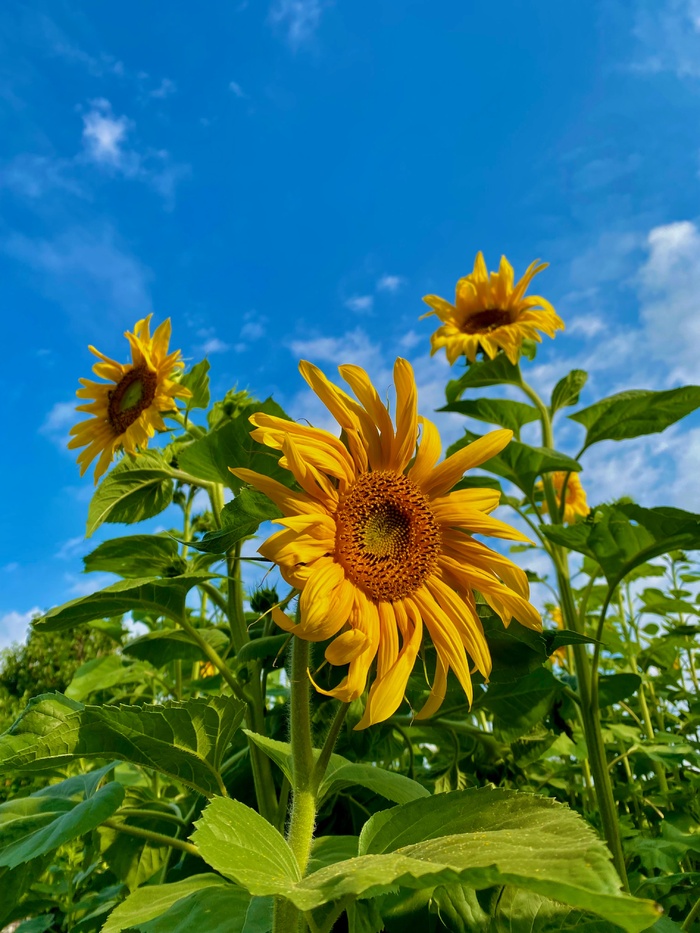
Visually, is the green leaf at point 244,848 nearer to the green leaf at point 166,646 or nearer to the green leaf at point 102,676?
the green leaf at point 166,646

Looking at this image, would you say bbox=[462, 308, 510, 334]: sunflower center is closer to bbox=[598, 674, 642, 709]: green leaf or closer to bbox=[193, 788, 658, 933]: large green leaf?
bbox=[598, 674, 642, 709]: green leaf

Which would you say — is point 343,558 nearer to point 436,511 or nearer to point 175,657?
point 436,511

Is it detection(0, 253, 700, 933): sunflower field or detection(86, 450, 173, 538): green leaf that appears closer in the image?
detection(0, 253, 700, 933): sunflower field

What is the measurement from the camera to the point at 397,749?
163cm

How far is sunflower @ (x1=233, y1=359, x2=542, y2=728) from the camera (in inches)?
34.8

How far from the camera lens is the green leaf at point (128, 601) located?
1247 mm

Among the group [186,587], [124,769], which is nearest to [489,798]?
[186,587]

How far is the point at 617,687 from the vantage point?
1.58 meters

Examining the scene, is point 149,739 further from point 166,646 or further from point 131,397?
point 131,397

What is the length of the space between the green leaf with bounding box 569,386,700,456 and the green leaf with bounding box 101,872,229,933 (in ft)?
4.45

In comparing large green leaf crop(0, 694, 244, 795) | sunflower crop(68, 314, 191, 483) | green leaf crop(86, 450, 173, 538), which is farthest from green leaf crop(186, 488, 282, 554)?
sunflower crop(68, 314, 191, 483)

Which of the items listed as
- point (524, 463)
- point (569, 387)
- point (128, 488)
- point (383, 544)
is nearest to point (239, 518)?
point (383, 544)

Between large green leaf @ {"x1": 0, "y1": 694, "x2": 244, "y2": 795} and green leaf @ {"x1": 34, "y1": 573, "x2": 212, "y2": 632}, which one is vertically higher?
green leaf @ {"x1": 34, "y1": 573, "x2": 212, "y2": 632}

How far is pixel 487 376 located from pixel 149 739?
153 centimetres
